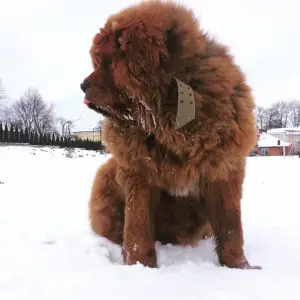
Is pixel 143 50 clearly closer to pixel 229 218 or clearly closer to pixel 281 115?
pixel 229 218

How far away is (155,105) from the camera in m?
2.44

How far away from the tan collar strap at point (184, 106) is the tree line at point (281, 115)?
78.5 meters

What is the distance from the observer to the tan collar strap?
2289mm

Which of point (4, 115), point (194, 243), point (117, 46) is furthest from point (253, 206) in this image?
point (4, 115)

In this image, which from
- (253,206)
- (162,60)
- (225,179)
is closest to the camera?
(162,60)

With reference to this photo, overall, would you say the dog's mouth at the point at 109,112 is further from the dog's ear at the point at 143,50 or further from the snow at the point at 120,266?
the snow at the point at 120,266

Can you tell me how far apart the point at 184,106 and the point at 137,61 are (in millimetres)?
428

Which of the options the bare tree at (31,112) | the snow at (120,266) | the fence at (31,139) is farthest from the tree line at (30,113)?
the snow at (120,266)

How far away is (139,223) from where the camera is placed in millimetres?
2590

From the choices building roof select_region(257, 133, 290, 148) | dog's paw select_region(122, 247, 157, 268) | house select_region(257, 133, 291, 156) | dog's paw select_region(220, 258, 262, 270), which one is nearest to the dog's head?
dog's paw select_region(122, 247, 157, 268)

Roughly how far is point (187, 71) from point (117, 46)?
0.50m

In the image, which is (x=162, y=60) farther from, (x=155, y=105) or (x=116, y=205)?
(x=116, y=205)

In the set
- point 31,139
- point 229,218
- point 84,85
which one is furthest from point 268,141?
point 84,85

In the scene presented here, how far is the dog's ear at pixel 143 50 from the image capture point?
2.33 metres
